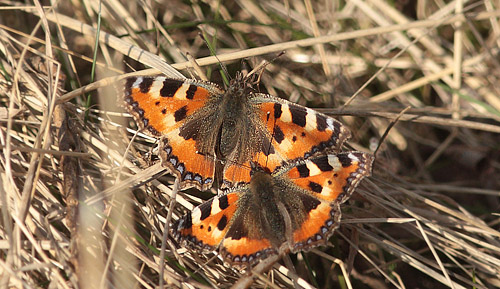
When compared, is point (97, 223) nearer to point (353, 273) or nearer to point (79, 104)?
point (79, 104)

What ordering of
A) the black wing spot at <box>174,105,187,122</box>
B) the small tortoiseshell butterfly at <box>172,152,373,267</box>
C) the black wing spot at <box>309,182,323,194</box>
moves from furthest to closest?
the black wing spot at <box>174,105,187,122</box>, the black wing spot at <box>309,182,323,194</box>, the small tortoiseshell butterfly at <box>172,152,373,267</box>

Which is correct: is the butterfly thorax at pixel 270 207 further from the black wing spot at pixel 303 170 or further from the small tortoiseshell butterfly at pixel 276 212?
the black wing spot at pixel 303 170

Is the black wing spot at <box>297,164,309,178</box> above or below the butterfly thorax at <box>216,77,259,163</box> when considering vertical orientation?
below

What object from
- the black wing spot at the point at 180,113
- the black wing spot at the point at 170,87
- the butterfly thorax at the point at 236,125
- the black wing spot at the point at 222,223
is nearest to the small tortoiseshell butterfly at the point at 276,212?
the black wing spot at the point at 222,223

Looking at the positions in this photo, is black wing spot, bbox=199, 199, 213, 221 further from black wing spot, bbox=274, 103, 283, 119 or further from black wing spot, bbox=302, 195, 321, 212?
black wing spot, bbox=274, 103, 283, 119

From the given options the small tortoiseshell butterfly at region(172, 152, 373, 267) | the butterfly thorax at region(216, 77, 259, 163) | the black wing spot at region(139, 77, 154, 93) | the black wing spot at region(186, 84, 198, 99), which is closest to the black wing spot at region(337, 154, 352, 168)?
the small tortoiseshell butterfly at region(172, 152, 373, 267)

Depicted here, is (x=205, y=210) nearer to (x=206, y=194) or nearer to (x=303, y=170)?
(x=206, y=194)
